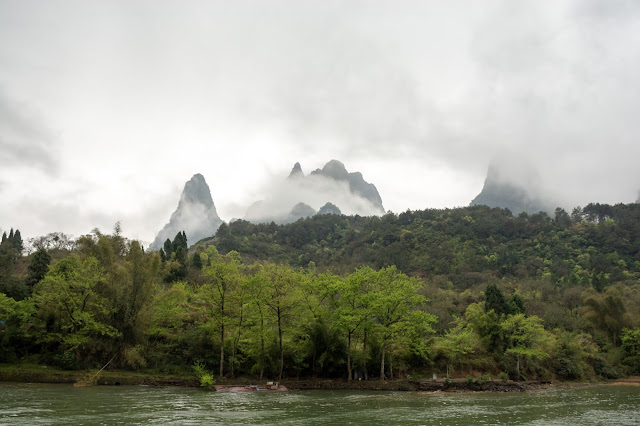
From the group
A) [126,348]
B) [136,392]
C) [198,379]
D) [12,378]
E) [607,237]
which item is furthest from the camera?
[607,237]

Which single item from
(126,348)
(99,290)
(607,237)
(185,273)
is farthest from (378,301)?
(607,237)

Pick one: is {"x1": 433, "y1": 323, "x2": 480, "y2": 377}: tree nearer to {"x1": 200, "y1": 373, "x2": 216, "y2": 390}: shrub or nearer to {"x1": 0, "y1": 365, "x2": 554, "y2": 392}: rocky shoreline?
{"x1": 0, "y1": 365, "x2": 554, "y2": 392}: rocky shoreline

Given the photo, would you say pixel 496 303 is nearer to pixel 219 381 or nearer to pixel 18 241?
pixel 219 381

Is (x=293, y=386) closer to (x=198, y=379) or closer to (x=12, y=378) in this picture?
(x=198, y=379)

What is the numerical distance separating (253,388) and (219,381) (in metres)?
4.68

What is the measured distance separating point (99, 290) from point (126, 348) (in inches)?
252

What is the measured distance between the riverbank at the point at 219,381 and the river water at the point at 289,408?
9.45 ft

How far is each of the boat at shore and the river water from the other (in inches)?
88.7

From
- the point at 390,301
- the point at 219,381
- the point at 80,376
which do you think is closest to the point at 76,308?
the point at 80,376

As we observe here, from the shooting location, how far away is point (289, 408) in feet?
78.6

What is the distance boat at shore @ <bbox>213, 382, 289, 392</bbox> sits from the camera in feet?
111

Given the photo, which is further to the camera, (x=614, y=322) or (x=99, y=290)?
(x=614, y=322)

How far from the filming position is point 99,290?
41.5 meters

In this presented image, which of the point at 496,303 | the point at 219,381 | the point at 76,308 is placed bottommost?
the point at 219,381
